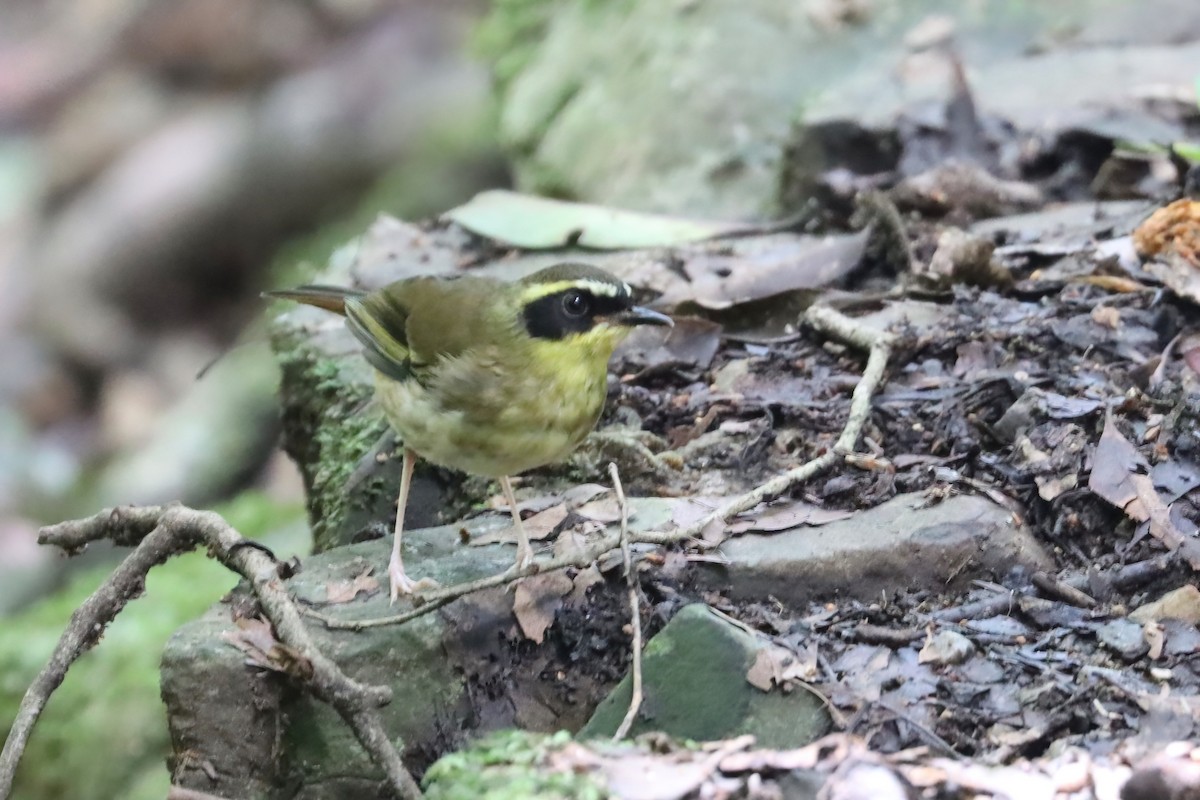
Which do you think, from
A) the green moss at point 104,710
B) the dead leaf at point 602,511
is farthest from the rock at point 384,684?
the green moss at point 104,710

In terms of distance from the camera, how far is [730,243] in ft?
17.7

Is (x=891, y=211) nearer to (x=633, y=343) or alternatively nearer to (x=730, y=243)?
(x=730, y=243)

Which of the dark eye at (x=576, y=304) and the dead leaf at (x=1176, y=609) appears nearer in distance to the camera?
the dead leaf at (x=1176, y=609)

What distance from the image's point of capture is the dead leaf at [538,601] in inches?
116

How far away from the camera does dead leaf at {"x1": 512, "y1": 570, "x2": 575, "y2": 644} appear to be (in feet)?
9.66

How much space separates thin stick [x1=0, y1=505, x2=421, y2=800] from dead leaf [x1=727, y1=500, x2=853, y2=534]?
3.63 ft

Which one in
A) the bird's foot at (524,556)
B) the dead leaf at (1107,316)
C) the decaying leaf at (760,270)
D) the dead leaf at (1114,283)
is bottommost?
the decaying leaf at (760,270)

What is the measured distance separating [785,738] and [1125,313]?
2.35 m

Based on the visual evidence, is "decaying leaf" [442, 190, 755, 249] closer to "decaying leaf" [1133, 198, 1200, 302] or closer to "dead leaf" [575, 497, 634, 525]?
"decaying leaf" [1133, 198, 1200, 302]

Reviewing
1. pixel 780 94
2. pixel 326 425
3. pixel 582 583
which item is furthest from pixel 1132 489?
pixel 780 94

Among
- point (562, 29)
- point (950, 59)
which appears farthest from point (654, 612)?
point (562, 29)

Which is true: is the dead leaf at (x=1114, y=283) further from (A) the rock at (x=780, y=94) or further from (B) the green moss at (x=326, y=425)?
(B) the green moss at (x=326, y=425)

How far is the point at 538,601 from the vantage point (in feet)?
9.77

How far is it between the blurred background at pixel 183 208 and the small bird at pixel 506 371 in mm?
3193
